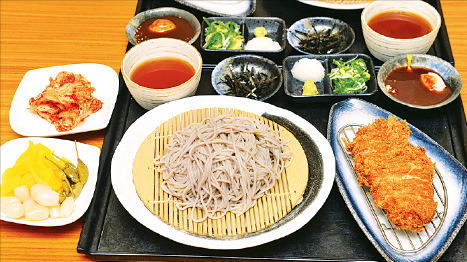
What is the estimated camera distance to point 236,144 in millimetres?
2453

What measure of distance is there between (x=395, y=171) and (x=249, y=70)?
1346mm

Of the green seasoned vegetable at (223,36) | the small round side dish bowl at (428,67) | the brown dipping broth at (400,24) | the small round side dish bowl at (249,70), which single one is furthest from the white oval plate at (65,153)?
the brown dipping broth at (400,24)

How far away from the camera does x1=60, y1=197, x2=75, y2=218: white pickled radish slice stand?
7.56 feet

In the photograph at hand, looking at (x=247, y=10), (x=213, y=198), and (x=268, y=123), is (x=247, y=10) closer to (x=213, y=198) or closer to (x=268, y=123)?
(x=268, y=123)

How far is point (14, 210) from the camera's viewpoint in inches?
89.0

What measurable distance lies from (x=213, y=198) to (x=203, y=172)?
0.54ft

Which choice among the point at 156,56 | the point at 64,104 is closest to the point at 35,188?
the point at 64,104

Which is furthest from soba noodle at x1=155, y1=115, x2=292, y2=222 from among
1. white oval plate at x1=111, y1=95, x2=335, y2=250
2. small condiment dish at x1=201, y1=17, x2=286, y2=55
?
small condiment dish at x1=201, y1=17, x2=286, y2=55

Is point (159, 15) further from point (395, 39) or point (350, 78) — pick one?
point (395, 39)

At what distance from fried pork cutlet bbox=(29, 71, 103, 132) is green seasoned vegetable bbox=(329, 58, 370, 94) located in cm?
175

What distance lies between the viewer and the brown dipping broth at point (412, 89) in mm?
2818

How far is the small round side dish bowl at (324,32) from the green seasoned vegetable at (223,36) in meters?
0.44

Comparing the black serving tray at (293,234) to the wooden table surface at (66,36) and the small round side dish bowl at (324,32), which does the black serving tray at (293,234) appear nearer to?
the wooden table surface at (66,36)

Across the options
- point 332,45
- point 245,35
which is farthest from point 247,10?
point 332,45
